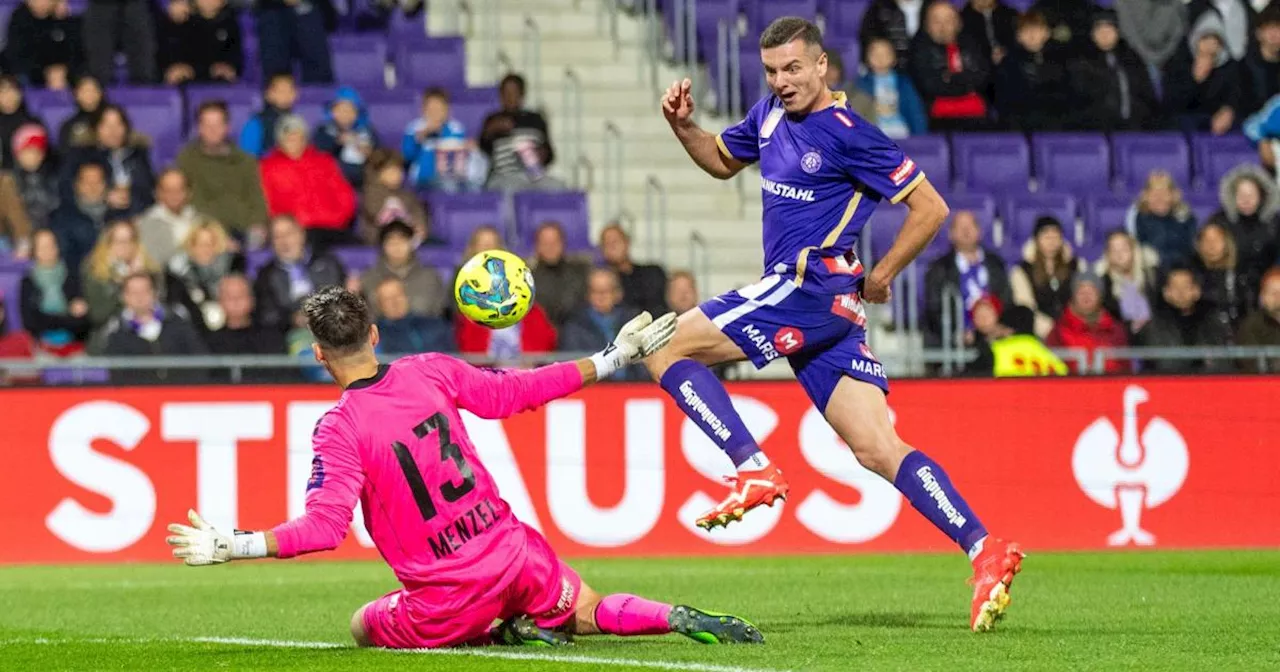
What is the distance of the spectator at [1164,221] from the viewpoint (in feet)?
60.7

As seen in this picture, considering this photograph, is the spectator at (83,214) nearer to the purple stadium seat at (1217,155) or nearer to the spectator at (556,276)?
the spectator at (556,276)

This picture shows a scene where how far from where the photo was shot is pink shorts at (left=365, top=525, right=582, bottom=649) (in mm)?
8164

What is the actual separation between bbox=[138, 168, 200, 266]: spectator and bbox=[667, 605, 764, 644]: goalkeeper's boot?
30.5 ft

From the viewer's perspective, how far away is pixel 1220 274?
1773 cm

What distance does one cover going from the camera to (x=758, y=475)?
905 centimetres

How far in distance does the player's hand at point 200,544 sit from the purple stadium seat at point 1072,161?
14.0 metres

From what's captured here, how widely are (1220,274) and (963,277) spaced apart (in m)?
2.13

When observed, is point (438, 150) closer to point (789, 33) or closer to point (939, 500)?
point (789, 33)

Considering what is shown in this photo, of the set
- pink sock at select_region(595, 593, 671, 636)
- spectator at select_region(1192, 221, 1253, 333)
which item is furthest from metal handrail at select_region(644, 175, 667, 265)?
pink sock at select_region(595, 593, 671, 636)

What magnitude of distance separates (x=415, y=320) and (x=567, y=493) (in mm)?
1884

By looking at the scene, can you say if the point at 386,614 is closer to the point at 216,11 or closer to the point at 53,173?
the point at 53,173

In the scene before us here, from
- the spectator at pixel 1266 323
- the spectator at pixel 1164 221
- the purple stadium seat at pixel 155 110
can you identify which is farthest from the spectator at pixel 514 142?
the spectator at pixel 1266 323

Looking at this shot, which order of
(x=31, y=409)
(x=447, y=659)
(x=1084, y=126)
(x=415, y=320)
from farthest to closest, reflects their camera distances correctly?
(x=1084, y=126), (x=415, y=320), (x=31, y=409), (x=447, y=659)

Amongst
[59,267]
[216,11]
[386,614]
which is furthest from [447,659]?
[216,11]
